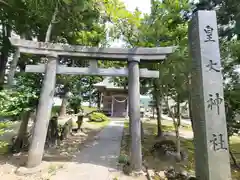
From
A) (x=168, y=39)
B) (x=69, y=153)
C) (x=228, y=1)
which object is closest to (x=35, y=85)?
(x=69, y=153)

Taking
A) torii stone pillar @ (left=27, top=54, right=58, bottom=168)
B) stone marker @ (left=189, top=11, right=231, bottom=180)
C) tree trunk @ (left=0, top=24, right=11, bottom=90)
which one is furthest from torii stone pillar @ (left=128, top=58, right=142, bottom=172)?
tree trunk @ (left=0, top=24, right=11, bottom=90)

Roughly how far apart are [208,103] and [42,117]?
4.48 m

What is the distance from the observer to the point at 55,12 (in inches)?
304

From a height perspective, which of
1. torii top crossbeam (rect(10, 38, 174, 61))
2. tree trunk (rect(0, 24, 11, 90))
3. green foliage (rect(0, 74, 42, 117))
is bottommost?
green foliage (rect(0, 74, 42, 117))

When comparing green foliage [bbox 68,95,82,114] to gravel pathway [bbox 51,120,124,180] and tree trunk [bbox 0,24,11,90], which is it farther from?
gravel pathway [bbox 51,120,124,180]

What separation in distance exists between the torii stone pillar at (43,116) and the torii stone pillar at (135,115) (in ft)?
8.10

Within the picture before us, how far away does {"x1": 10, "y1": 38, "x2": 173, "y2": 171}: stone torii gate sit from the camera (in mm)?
5079

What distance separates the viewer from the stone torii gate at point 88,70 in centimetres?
508

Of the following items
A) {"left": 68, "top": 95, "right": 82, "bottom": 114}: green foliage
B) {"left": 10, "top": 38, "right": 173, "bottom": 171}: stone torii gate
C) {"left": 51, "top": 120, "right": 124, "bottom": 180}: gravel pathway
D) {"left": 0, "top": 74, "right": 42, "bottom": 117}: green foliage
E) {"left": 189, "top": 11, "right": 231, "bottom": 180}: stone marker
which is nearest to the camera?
{"left": 189, "top": 11, "right": 231, "bottom": 180}: stone marker

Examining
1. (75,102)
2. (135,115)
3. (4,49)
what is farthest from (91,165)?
(75,102)

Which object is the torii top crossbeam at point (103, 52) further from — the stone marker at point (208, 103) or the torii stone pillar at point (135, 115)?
the stone marker at point (208, 103)

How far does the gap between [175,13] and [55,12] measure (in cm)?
544

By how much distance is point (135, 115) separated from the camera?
523 centimetres

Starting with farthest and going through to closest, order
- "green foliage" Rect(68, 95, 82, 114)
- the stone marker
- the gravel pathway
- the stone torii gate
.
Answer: "green foliage" Rect(68, 95, 82, 114)
the stone torii gate
the gravel pathway
the stone marker
